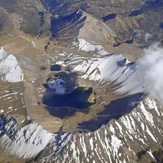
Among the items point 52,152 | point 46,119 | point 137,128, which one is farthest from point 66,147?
point 137,128

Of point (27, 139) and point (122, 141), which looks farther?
point (27, 139)

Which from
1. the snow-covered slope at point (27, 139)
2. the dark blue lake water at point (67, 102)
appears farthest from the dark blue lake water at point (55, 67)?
the snow-covered slope at point (27, 139)

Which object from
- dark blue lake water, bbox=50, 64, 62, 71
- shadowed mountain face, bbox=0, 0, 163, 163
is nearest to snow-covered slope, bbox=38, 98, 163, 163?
shadowed mountain face, bbox=0, 0, 163, 163

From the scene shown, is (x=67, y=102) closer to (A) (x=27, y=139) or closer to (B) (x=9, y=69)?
(A) (x=27, y=139)

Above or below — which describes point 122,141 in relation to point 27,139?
below

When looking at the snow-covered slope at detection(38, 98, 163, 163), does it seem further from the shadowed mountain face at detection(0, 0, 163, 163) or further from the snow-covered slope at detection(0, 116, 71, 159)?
the snow-covered slope at detection(0, 116, 71, 159)

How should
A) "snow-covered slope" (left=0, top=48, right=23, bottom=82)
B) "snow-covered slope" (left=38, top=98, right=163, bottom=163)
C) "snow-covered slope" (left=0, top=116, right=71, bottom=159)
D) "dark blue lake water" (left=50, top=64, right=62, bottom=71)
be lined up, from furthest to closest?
"dark blue lake water" (left=50, top=64, right=62, bottom=71) < "snow-covered slope" (left=0, top=48, right=23, bottom=82) < "snow-covered slope" (left=0, top=116, right=71, bottom=159) < "snow-covered slope" (left=38, top=98, right=163, bottom=163)

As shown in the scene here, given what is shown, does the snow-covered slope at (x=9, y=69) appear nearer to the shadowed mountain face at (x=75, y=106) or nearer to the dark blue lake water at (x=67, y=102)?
the shadowed mountain face at (x=75, y=106)

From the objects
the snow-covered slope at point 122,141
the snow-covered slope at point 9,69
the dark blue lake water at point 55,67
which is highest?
the snow-covered slope at point 122,141

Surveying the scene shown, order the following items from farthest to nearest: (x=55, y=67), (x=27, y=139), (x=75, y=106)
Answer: (x=55, y=67), (x=75, y=106), (x=27, y=139)

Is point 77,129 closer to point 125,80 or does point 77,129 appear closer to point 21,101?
point 21,101

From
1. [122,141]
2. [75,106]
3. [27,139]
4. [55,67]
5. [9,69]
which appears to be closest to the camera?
[122,141]

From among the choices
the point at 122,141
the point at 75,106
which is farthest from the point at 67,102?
the point at 122,141
